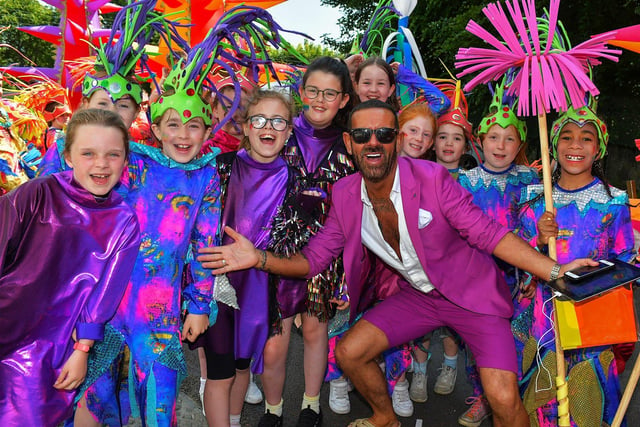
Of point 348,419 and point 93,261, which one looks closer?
point 93,261

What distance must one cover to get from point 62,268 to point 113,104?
1.18 meters

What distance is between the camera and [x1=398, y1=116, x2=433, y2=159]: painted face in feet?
13.0

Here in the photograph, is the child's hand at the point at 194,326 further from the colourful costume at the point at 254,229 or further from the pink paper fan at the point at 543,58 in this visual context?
the pink paper fan at the point at 543,58

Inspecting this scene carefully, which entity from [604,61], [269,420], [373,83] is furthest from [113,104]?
[604,61]

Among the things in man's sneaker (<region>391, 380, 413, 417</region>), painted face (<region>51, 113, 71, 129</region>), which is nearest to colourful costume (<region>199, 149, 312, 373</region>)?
man's sneaker (<region>391, 380, 413, 417</region>)

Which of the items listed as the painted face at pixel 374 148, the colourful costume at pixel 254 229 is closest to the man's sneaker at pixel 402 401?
the colourful costume at pixel 254 229

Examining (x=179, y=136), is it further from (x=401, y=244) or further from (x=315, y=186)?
(x=401, y=244)

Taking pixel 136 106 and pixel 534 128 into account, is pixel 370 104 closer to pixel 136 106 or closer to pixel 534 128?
pixel 136 106

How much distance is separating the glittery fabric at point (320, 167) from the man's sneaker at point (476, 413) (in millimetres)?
1176

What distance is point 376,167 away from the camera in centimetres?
316

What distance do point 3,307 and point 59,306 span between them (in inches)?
8.8

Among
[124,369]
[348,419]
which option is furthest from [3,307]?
[348,419]

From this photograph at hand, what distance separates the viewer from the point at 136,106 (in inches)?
135

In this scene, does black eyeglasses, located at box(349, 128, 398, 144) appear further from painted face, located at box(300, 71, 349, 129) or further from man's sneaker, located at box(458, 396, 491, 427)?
man's sneaker, located at box(458, 396, 491, 427)
